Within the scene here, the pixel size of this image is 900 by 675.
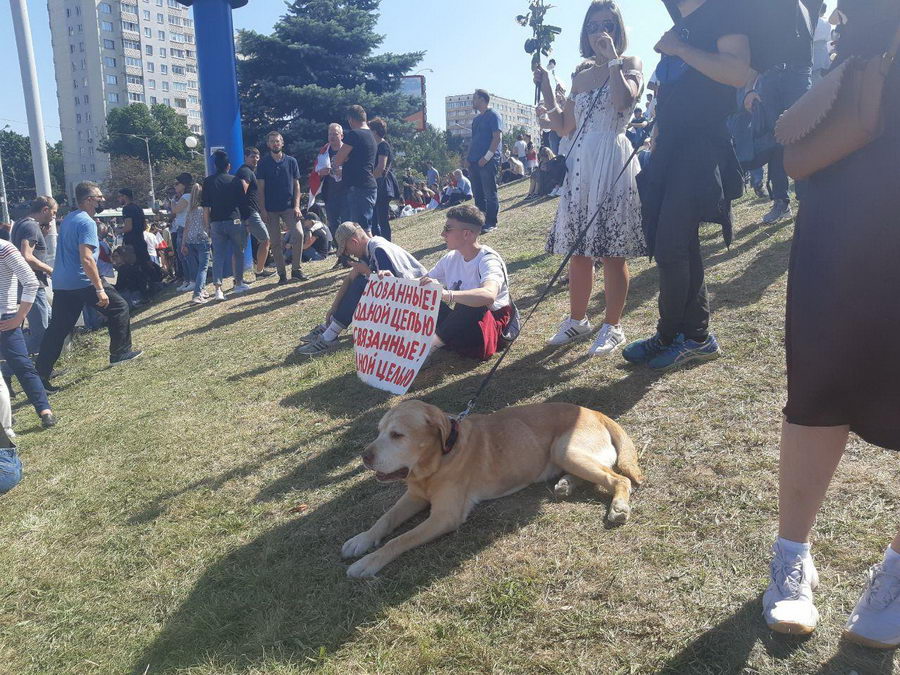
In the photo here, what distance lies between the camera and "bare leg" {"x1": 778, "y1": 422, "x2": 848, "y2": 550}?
189cm

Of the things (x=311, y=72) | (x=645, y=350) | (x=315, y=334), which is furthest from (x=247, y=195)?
(x=311, y=72)

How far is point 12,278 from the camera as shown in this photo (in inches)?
223

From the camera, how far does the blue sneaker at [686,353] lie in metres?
4.14

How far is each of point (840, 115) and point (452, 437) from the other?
6.48ft

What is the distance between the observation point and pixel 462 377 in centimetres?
496

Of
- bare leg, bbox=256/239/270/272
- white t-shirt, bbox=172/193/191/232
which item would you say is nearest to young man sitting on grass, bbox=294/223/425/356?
bare leg, bbox=256/239/270/272

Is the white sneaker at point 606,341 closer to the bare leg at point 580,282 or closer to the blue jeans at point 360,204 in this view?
the bare leg at point 580,282

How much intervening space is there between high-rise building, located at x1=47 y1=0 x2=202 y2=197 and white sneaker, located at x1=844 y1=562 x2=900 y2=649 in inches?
4120

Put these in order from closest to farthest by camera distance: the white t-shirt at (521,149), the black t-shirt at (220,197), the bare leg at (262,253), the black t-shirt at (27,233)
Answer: the black t-shirt at (27,233) → the black t-shirt at (220,197) → the bare leg at (262,253) → the white t-shirt at (521,149)

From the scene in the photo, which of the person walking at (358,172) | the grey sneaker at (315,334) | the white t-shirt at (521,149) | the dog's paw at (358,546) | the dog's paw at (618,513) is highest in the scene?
the white t-shirt at (521,149)

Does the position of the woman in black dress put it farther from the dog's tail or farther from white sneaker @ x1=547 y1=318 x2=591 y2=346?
white sneaker @ x1=547 y1=318 x2=591 y2=346

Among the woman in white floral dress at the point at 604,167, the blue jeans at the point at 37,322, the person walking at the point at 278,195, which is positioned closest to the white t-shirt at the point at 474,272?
the woman in white floral dress at the point at 604,167

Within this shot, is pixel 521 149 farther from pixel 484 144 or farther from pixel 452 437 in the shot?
pixel 452 437

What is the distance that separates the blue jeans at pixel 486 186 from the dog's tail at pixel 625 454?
846cm
